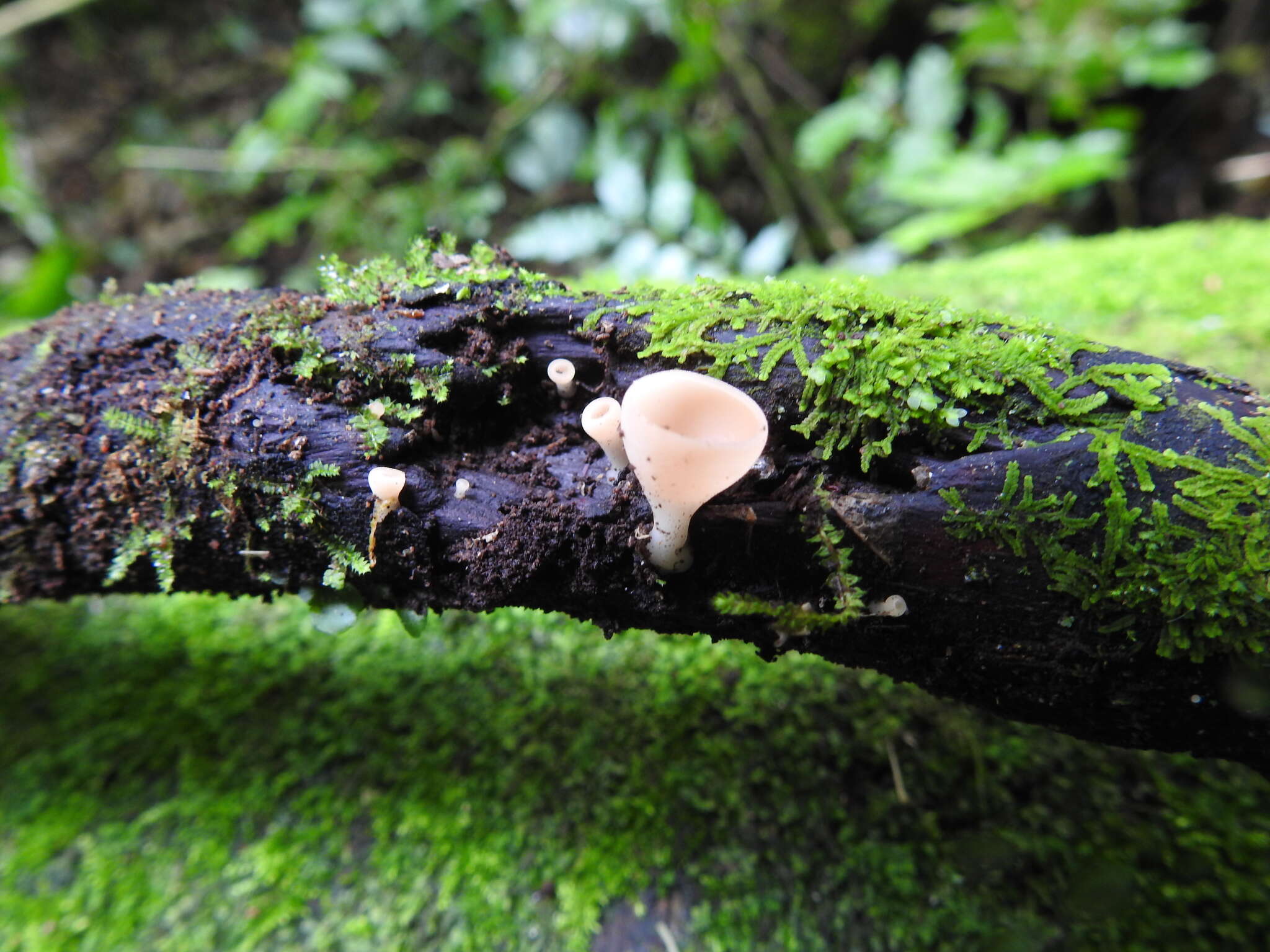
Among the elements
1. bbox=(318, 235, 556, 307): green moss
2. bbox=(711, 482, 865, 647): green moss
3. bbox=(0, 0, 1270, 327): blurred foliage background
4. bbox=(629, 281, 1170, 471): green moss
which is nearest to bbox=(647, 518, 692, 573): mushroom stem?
bbox=(711, 482, 865, 647): green moss

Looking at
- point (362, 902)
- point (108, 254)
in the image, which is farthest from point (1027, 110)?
point (108, 254)

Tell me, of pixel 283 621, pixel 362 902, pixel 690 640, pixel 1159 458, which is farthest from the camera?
pixel 283 621

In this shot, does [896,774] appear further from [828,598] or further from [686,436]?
[686,436]

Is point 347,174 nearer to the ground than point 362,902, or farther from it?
farther from it

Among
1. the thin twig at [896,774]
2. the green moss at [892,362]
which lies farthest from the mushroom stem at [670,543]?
the thin twig at [896,774]

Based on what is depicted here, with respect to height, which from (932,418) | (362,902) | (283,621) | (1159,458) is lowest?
(362,902)

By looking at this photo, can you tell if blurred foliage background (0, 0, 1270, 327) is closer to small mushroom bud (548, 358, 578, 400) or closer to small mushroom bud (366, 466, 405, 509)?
small mushroom bud (548, 358, 578, 400)

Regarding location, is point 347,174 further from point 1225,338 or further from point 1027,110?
point 1225,338
